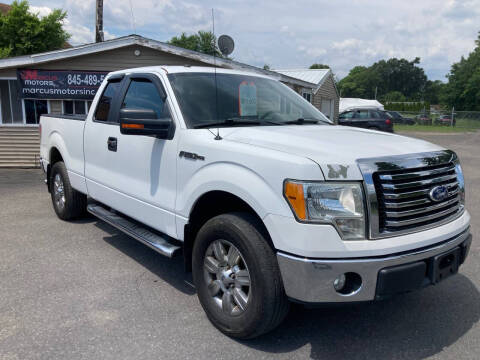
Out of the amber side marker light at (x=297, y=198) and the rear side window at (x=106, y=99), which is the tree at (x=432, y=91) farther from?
the amber side marker light at (x=297, y=198)

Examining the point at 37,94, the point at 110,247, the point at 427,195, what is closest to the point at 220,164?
the point at 427,195

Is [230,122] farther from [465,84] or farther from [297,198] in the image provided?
[465,84]

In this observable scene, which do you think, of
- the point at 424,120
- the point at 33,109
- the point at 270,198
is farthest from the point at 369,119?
the point at 424,120

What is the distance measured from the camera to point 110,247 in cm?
504

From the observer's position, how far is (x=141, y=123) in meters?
3.38

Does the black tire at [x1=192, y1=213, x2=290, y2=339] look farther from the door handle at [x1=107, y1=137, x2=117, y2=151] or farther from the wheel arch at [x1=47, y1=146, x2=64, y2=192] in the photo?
the wheel arch at [x1=47, y1=146, x2=64, y2=192]

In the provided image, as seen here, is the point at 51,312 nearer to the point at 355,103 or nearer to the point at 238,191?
the point at 238,191

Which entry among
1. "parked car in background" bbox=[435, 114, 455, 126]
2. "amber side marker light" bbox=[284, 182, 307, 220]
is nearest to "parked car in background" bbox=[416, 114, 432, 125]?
"parked car in background" bbox=[435, 114, 455, 126]

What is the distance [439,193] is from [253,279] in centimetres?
138

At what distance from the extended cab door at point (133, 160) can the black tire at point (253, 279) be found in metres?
0.73

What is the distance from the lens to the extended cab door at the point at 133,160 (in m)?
3.63

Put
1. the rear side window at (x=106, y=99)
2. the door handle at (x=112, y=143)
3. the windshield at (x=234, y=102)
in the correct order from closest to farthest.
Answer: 1. the windshield at (x=234, y=102)
2. the door handle at (x=112, y=143)
3. the rear side window at (x=106, y=99)

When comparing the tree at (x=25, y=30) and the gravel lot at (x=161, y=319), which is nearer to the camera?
the gravel lot at (x=161, y=319)

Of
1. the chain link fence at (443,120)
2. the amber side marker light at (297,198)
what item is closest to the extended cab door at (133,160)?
the amber side marker light at (297,198)
